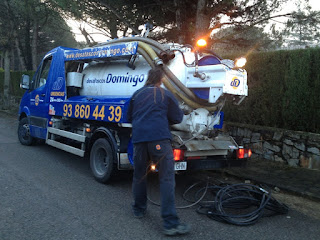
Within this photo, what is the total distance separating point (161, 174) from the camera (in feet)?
11.6

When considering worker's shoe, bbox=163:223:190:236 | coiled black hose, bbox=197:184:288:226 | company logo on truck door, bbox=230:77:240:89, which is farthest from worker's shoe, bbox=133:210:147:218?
company logo on truck door, bbox=230:77:240:89

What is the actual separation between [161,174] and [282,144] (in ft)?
13.5

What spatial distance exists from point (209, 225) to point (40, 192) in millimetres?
2574

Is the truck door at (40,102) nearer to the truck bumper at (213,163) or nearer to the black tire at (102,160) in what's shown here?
the black tire at (102,160)

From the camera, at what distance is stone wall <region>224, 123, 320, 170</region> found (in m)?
6.20

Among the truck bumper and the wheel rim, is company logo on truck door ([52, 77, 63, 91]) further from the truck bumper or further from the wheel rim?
the truck bumper

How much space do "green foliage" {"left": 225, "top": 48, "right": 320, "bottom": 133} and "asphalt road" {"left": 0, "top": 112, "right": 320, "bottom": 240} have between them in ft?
9.22

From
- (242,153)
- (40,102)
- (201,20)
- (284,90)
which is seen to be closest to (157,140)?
(242,153)

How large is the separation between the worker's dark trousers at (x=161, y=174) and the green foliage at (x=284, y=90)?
4.23 metres

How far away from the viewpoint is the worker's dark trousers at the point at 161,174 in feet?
11.2

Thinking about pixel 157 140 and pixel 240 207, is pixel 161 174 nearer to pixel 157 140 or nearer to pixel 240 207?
pixel 157 140

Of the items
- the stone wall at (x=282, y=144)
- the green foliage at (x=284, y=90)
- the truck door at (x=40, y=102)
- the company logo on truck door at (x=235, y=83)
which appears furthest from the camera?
the truck door at (x=40, y=102)

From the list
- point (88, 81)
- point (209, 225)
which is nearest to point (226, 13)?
point (88, 81)

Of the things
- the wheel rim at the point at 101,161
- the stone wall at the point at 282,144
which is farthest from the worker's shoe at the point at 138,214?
the stone wall at the point at 282,144
